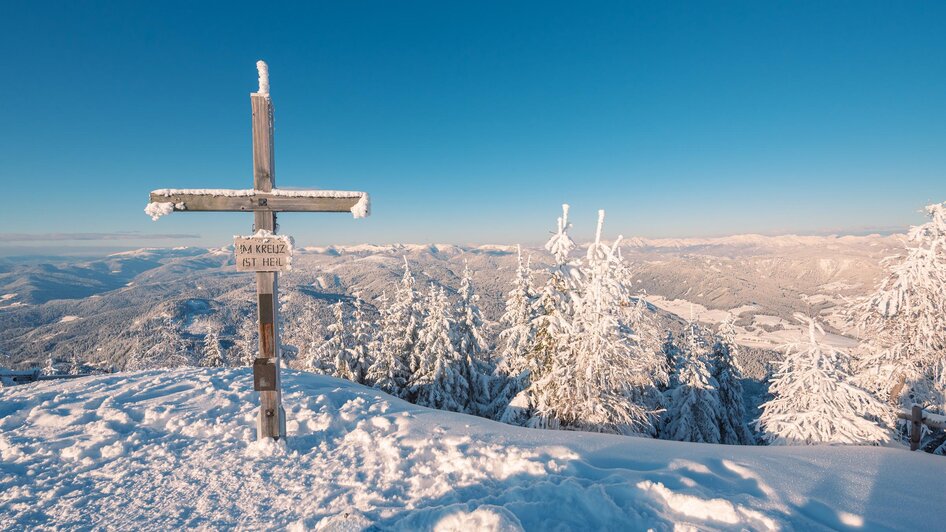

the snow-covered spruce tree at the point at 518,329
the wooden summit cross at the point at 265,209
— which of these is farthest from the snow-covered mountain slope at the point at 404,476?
the snow-covered spruce tree at the point at 518,329

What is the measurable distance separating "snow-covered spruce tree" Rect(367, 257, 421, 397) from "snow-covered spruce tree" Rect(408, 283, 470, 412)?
0.87 m

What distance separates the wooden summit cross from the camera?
552cm

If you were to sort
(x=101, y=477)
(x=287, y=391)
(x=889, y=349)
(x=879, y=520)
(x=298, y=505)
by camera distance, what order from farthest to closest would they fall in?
(x=889, y=349) → (x=287, y=391) → (x=101, y=477) → (x=298, y=505) → (x=879, y=520)

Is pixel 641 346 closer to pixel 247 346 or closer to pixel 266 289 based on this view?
pixel 266 289

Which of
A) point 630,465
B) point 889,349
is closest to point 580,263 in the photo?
point 630,465

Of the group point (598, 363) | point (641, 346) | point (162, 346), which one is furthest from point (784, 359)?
point (162, 346)

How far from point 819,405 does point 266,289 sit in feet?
46.4

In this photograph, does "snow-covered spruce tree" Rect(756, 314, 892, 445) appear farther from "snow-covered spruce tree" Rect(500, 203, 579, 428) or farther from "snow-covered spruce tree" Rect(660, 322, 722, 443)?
"snow-covered spruce tree" Rect(660, 322, 722, 443)

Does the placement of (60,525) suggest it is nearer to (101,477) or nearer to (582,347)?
(101,477)

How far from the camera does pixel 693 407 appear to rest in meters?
20.1

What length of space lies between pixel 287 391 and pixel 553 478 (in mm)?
6004

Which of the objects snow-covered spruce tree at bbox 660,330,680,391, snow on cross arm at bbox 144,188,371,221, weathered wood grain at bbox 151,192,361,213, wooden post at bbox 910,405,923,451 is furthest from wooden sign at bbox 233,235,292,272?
snow-covered spruce tree at bbox 660,330,680,391

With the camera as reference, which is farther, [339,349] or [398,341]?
[339,349]

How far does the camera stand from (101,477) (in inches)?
176
